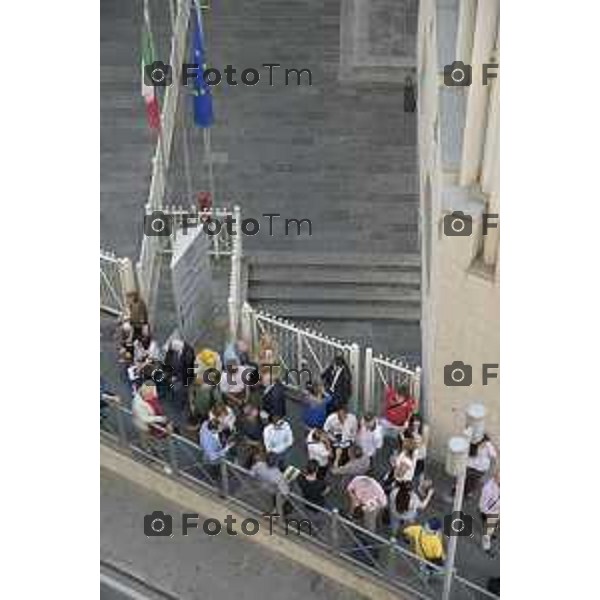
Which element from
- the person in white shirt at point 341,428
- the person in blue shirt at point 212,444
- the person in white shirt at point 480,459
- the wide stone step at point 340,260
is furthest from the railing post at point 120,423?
the person in white shirt at point 480,459

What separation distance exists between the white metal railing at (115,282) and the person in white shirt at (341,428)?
3.52m

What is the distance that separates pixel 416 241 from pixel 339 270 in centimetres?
130

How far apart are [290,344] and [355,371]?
110 cm

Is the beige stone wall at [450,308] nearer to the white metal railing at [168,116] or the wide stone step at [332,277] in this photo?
the wide stone step at [332,277]

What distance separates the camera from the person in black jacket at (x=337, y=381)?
51.2 feet

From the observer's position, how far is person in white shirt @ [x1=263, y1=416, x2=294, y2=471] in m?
14.7

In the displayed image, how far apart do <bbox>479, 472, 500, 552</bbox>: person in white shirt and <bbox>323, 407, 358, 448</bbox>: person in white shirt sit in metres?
1.75

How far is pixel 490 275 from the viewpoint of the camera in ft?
46.5

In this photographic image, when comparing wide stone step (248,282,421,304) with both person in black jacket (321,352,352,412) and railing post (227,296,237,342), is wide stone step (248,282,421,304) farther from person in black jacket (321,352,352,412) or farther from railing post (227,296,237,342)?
person in black jacket (321,352,352,412)

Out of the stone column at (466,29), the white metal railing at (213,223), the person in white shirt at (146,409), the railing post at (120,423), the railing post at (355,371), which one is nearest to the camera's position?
the stone column at (466,29)

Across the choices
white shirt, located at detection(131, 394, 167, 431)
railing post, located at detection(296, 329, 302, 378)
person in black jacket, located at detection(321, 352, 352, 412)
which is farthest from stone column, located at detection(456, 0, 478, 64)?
white shirt, located at detection(131, 394, 167, 431)

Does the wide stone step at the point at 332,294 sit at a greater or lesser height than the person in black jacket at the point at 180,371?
greater

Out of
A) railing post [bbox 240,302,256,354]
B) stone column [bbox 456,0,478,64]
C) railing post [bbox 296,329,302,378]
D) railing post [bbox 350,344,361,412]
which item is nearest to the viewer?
stone column [bbox 456,0,478,64]

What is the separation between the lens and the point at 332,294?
59.5 ft
